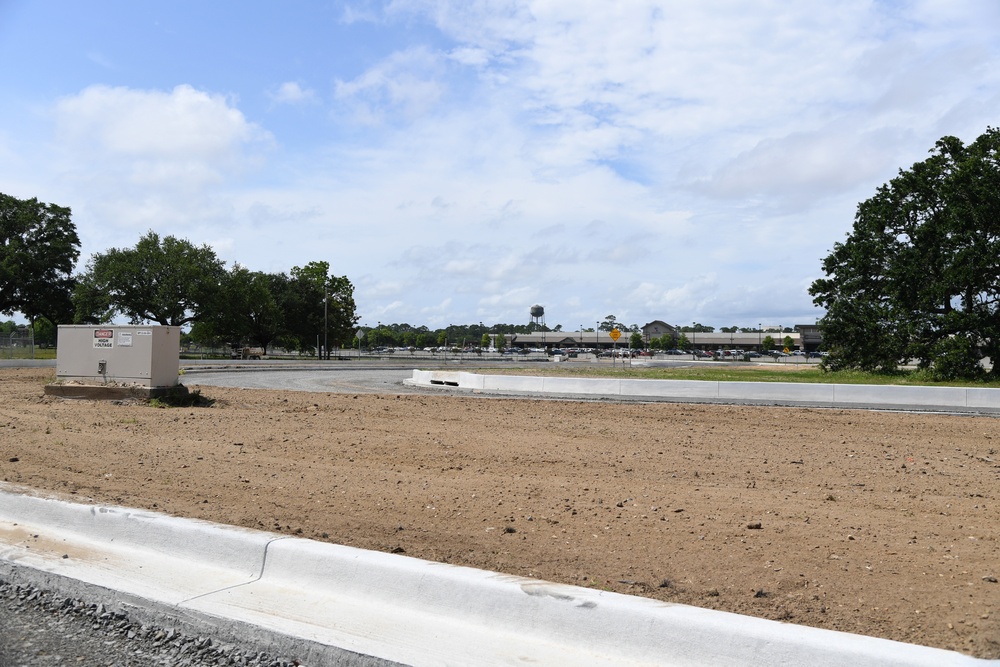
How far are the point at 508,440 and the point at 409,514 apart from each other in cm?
598

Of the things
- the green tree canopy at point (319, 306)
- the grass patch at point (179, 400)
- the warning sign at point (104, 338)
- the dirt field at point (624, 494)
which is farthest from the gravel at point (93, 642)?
the green tree canopy at point (319, 306)

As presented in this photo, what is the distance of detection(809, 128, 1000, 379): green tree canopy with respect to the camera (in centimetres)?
3262

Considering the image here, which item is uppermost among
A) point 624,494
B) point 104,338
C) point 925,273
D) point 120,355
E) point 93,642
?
point 925,273

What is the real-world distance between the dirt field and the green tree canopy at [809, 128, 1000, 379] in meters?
17.9

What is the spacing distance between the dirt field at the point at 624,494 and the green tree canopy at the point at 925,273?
17893 millimetres

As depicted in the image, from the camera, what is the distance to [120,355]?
2070cm

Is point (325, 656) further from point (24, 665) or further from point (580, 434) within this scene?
point (580, 434)

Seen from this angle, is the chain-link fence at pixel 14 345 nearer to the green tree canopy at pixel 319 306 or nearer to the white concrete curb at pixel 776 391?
the white concrete curb at pixel 776 391

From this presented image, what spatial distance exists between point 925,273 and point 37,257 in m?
65.4

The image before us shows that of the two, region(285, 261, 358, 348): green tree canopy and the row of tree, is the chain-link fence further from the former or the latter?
region(285, 261, 358, 348): green tree canopy

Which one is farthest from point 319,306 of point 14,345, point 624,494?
point 624,494

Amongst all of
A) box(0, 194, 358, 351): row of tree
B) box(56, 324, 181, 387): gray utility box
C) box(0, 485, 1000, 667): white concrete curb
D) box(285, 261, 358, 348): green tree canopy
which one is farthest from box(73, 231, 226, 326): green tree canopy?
box(0, 485, 1000, 667): white concrete curb

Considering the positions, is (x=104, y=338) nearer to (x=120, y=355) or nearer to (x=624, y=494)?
(x=120, y=355)

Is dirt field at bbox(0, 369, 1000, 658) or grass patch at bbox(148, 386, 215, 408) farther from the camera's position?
grass patch at bbox(148, 386, 215, 408)
